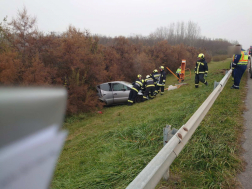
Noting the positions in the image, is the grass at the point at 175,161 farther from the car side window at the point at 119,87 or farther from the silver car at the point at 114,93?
the car side window at the point at 119,87

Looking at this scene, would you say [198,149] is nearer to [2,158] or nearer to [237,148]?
[237,148]

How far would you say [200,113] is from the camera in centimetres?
272

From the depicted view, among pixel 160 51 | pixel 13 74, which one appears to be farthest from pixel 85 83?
pixel 160 51

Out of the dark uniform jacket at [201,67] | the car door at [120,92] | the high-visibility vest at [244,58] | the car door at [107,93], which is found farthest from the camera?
the car door at [120,92]

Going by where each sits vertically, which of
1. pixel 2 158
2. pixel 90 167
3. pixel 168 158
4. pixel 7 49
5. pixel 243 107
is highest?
pixel 7 49

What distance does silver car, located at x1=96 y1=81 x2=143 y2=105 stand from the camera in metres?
10.9

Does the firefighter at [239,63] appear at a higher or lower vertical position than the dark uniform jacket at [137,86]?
higher

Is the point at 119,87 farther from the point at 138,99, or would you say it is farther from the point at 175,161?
the point at 175,161

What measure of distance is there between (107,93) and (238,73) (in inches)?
262

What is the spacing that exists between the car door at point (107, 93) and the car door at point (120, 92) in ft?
0.80

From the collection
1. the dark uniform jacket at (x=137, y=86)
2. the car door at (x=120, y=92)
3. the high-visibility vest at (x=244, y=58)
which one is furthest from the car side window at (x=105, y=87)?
the high-visibility vest at (x=244, y=58)

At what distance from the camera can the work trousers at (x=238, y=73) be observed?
23.8 ft

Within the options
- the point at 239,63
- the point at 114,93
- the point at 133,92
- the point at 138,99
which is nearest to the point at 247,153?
the point at 239,63

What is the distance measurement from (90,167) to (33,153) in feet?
3.26
